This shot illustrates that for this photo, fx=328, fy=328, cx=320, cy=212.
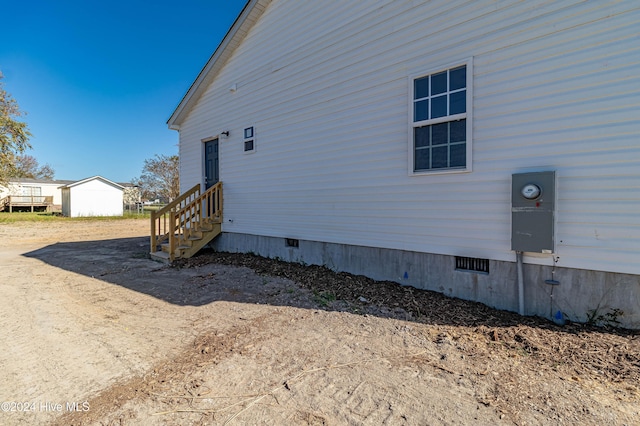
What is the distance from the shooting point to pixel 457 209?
4.47 metres

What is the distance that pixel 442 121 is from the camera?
4.55 m

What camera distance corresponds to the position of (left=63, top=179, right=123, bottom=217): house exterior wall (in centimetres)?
2769

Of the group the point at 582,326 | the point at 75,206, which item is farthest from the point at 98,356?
the point at 75,206

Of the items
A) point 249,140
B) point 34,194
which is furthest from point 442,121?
point 34,194

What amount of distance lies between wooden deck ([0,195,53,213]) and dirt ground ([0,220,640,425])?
3707 centimetres

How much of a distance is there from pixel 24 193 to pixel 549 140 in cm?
4566

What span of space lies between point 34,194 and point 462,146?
45.1 metres

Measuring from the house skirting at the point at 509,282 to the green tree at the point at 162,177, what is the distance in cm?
2969

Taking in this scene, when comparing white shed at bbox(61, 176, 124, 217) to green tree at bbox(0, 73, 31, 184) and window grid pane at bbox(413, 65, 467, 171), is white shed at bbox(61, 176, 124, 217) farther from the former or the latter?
window grid pane at bbox(413, 65, 467, 171)

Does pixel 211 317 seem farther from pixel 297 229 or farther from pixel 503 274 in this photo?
pixel 503 274

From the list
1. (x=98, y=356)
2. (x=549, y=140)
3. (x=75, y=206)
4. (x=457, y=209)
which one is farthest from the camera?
(x=75, y=206)

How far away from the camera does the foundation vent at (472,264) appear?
4.32 meters

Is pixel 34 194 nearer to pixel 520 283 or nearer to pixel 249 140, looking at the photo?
pixel 249 140

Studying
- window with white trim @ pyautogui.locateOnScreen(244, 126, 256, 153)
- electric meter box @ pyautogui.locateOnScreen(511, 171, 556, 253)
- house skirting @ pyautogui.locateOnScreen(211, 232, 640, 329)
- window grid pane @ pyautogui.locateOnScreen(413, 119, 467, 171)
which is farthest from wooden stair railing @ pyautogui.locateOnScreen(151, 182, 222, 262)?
electric meter box @ pyautogui.locateOnScreen(511, 171, 556, 253)
